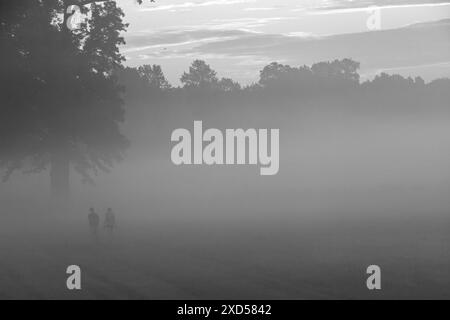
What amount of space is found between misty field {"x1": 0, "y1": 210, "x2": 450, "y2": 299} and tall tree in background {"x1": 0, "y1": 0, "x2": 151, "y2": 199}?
36.5ft

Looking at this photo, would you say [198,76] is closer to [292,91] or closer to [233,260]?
[292,91]

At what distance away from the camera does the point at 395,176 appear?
4149 inches

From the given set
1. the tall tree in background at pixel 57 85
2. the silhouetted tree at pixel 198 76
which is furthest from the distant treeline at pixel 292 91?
the tall tree in background at pixel 57 85

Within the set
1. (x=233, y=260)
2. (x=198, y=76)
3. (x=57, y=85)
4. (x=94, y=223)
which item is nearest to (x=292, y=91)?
(x=198, y=76)

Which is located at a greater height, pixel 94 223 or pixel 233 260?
pixel 94 223

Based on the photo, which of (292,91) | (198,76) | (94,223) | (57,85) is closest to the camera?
(94,223)

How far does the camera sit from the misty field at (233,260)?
997 inches

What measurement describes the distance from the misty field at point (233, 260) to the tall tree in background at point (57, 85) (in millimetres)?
11115

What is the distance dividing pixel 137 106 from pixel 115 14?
75.0m

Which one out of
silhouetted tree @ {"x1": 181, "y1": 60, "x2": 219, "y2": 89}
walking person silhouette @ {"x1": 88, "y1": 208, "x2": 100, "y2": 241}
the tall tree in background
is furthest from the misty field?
silhouetted tree @ {"x1": 181, "y1": 60, "x2": 219, "y2": 89}

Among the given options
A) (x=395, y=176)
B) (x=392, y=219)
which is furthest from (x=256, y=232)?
(x=395, y=176)

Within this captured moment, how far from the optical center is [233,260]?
31.8 metres

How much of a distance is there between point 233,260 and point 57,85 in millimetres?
29759
